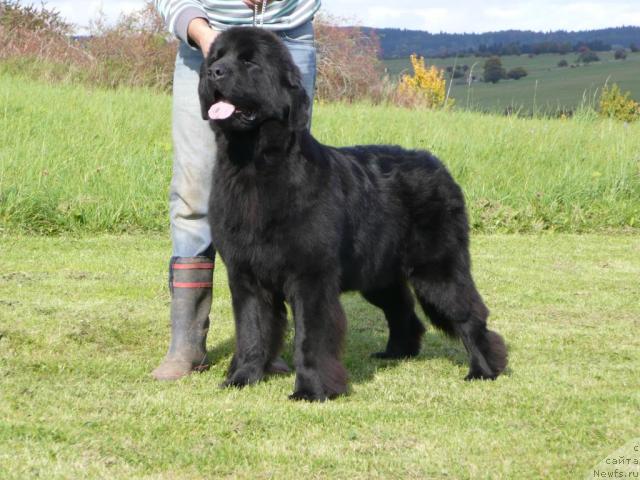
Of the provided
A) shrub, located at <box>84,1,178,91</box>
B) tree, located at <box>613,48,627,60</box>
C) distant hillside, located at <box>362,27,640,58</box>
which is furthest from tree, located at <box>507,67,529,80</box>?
shrub, located at <box>84,1,178,91</box>

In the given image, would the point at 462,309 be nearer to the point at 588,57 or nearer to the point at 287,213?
the point at 287,213

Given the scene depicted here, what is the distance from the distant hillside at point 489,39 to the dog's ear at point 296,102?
1512 inches

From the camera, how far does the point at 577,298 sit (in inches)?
268

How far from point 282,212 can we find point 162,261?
3.91m

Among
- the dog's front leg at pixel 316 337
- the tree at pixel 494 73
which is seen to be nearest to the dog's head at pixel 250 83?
the dog's front leg at pixel 316 337

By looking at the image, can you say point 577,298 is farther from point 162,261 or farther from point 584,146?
point 584,146

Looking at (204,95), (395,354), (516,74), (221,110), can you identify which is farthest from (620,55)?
(221,110)

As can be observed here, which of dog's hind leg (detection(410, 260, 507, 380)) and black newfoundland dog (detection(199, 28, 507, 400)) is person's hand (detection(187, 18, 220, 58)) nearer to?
black newfoundland dog (detection(199, 28, 507, 400))

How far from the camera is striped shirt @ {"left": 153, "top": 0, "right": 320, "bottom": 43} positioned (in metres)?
4.44

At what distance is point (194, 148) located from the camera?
4562 millimetres

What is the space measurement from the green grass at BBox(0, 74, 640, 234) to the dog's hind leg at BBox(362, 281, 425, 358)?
14.4 feet

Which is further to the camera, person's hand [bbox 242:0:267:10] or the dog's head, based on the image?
person's hand [bbox 242:0:267:10]

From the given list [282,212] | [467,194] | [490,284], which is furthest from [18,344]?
[467,194]

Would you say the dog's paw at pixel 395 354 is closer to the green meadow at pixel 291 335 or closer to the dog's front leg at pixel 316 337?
the green meadow at pixel 291 335
